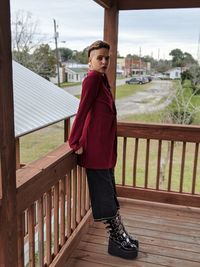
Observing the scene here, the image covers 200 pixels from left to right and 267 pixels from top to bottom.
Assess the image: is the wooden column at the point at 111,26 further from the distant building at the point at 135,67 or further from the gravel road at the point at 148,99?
the gravel road at the point at 148,99

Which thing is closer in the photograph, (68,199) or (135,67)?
(68,199)

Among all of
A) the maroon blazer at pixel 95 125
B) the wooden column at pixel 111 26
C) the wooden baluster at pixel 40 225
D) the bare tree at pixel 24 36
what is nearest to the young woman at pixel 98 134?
the maroon blazer at pixel 95 125

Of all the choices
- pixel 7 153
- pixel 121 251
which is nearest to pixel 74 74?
pixel 121 251

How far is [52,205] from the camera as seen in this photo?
2.33 m

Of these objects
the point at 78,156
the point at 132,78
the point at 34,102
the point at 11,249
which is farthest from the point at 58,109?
the point at 11,249

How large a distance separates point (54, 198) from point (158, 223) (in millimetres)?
1355

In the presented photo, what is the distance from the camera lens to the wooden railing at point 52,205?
64.8 inches

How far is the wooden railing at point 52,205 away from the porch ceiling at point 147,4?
1627 mm

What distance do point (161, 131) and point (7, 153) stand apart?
2.19 metres

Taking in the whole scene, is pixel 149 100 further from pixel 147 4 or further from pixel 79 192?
pixel 79 192

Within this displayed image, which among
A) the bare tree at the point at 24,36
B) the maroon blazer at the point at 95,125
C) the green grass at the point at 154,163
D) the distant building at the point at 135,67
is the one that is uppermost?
the bare tree at the point at 24,36

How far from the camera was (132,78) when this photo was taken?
11.5ft

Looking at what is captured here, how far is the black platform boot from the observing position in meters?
2.43

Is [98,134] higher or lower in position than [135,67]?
lower
